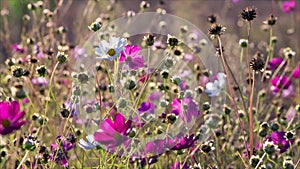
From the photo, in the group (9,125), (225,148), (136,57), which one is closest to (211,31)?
(136,57)

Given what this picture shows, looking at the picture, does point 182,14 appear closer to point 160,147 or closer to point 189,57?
point 189,57

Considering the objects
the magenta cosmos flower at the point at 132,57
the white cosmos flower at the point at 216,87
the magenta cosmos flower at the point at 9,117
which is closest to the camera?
the magenta cosmos flower at the point at 9,117

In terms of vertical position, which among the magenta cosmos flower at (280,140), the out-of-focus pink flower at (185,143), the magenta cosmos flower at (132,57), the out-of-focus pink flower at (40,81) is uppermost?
the out-of-focus pink flower at (40,81)

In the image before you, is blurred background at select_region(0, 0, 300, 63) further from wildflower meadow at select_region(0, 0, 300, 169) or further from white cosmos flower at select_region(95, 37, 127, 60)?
white cosmos flower at select_region(95, 37, 127, 60)

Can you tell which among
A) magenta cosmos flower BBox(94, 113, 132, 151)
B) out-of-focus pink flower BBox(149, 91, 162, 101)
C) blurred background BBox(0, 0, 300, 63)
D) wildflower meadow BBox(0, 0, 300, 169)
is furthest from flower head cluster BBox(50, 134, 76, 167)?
blurred background BBox(0, 0, 300, 63)

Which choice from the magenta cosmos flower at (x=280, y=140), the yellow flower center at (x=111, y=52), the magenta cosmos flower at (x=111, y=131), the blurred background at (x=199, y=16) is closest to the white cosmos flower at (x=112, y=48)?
the yellow flower center at (x=111, y=52)

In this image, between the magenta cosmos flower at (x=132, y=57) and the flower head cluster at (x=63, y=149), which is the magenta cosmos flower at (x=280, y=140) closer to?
the magenta cosmos flower at (x=132, y=57)

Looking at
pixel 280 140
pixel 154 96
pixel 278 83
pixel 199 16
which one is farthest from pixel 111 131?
pixel 199 16

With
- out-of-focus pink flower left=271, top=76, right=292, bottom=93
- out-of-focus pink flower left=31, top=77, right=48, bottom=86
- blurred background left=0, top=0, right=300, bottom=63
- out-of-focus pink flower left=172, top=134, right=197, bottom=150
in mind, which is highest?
blurred background left=0, top=0, right=300, bottom=63
